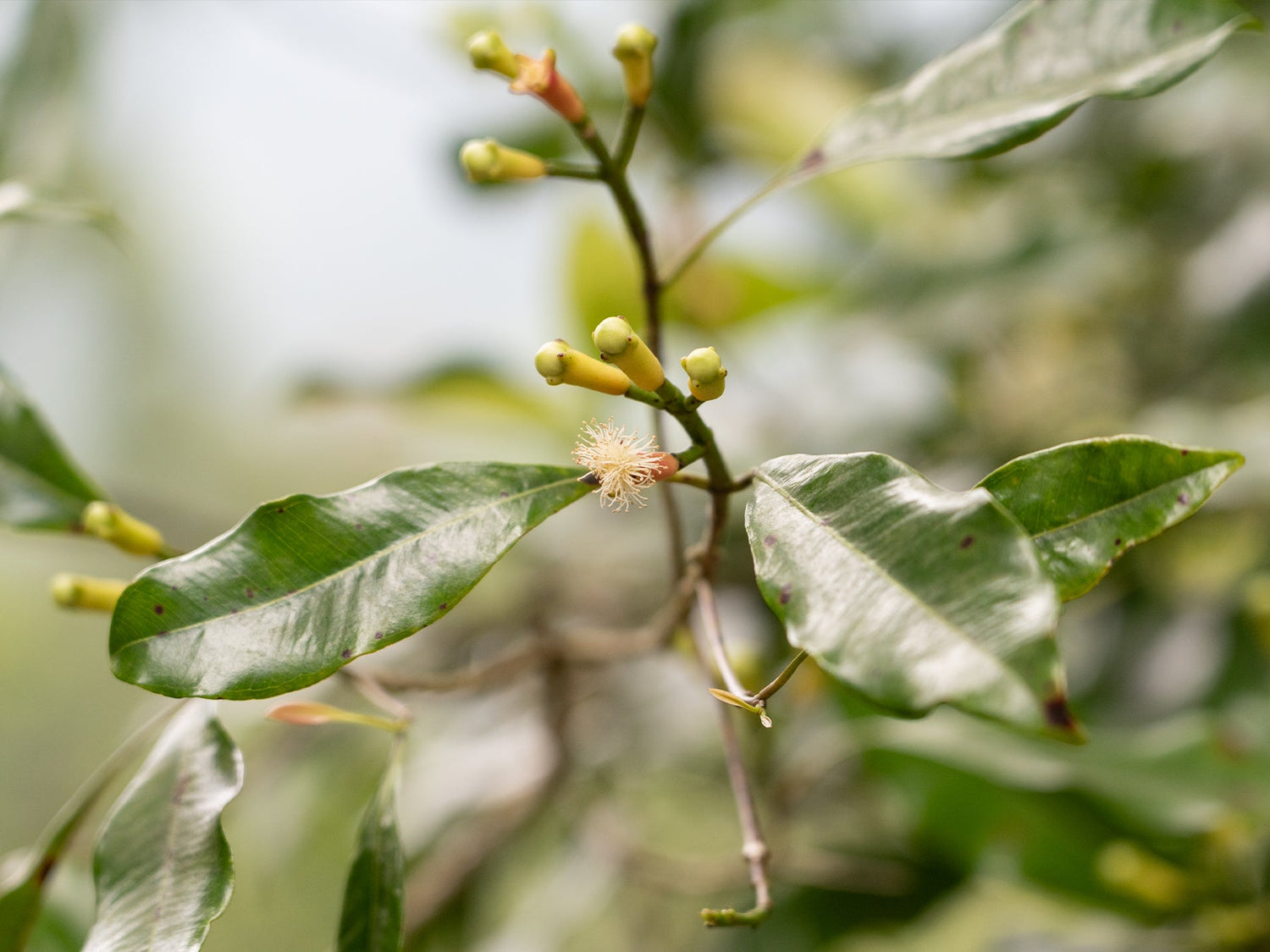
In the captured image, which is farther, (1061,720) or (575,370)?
(575,370)

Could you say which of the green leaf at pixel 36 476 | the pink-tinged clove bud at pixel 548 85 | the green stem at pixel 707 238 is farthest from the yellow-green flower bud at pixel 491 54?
the green leaf at pixel 36 476

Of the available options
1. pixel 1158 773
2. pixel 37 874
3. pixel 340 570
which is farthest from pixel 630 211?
pixel 1158 773

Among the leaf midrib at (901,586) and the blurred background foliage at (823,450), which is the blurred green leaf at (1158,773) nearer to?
the blurred background foliage at (823,450)

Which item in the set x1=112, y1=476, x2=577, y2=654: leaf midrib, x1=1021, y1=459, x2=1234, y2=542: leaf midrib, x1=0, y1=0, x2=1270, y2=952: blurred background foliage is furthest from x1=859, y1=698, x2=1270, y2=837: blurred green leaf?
x1=112, y1=476, x2=577, y2=654: leaf midrib

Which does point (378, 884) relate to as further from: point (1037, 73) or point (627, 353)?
point (1037, 73)

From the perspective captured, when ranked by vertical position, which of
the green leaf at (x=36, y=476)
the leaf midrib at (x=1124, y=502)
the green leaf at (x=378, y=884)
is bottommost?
the green leaf at (x=378, y=884)

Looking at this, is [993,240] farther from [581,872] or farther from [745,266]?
Answer: [581,872]
